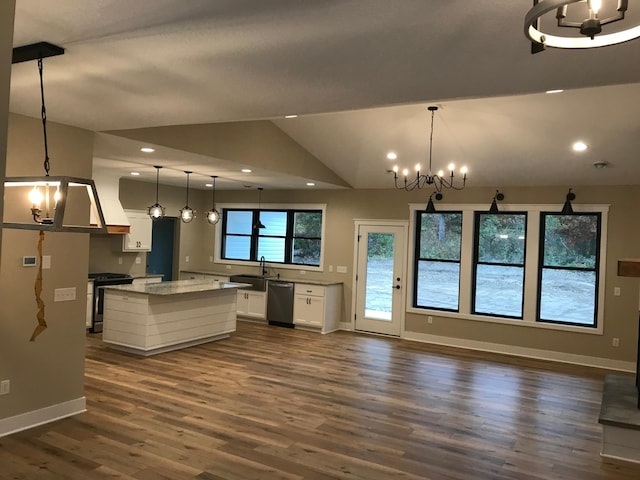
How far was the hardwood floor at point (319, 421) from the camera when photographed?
11.9 feet

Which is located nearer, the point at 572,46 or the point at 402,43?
the point at 572,46

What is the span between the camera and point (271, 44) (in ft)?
7.54

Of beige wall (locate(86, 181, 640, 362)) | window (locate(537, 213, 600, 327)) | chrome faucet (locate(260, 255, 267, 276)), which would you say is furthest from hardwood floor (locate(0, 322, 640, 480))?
chrome faucet (locate(260, 255, 267, 276))

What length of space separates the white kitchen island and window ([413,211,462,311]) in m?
3.35

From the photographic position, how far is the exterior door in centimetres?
858

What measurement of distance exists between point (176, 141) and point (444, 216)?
15.4ft

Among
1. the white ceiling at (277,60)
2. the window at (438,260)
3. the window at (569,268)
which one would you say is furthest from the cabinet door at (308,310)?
the white ceiling at (277,60)

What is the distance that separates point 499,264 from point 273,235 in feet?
14.7

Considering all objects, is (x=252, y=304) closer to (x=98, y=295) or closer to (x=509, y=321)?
(x=98, y=295)

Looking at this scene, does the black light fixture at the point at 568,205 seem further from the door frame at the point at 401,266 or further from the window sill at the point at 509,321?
the door frame at the point at 401,266

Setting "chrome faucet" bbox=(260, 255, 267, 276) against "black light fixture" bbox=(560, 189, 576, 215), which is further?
"chrome faucet" bbox=(260, 255, 267, 276)

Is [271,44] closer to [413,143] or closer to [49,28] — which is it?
[49,28]

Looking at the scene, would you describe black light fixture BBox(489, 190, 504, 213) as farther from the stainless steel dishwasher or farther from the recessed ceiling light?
the stainless steel dishwasher

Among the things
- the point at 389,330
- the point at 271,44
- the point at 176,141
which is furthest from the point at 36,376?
the point at 389,330
